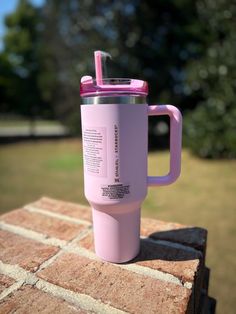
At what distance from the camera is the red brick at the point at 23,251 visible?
0.99 m

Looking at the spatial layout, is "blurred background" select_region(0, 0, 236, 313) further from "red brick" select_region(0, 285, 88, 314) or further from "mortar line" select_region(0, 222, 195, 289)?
"red brick" select_region(0, 285, 88, 314)

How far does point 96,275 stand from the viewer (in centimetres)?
93

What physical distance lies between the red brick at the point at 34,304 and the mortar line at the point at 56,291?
0.02 m

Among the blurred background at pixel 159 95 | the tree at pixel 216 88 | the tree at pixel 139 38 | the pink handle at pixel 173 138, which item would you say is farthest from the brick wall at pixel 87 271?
the tree at pixel 139 38

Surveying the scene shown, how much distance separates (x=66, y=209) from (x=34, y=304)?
65 centimetres

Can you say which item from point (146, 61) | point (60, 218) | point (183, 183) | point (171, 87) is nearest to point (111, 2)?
point (146, 61)

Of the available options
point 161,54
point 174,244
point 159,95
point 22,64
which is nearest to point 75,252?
point 174,244

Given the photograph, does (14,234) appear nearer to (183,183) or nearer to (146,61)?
(183,183)

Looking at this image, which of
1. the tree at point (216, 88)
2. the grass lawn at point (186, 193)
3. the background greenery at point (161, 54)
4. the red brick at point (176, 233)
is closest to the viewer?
the red brick at point (176, 233)

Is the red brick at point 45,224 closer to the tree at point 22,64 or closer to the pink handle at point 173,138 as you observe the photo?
the pink handle at point 173,138

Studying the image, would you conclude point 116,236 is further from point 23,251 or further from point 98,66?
point 98,66

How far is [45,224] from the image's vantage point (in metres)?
1.27

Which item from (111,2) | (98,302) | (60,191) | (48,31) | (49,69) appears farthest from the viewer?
(49,69)

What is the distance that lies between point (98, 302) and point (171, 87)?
9238mm
